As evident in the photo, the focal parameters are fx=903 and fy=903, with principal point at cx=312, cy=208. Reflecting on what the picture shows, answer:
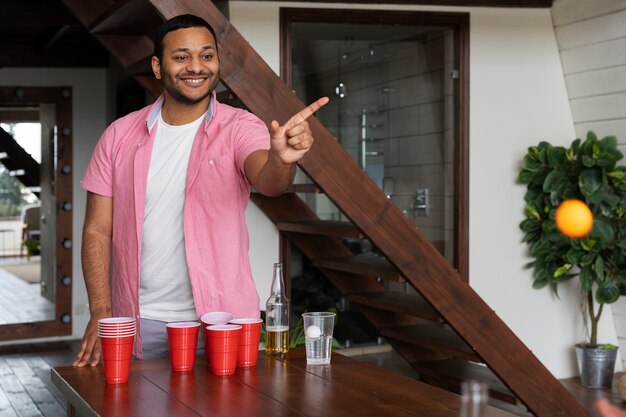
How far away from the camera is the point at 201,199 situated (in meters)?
2.47

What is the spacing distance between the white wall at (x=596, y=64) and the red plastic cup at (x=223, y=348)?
3896 millimetres

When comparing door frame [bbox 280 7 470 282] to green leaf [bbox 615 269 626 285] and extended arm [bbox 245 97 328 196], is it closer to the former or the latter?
green leaf [bbox 615 269 626 285]

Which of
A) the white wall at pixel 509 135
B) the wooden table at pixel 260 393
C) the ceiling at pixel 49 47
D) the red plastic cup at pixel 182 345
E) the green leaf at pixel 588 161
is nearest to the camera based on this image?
the wooden table at pixel 260 393

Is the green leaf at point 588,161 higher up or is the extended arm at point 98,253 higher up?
the green leaf at point 588,161

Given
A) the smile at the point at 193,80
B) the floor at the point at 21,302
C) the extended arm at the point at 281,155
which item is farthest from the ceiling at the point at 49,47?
the extended arm at the point at 281,155

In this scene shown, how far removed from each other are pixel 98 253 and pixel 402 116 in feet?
10.8

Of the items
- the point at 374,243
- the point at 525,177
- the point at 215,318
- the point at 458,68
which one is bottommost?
the point at 215,318

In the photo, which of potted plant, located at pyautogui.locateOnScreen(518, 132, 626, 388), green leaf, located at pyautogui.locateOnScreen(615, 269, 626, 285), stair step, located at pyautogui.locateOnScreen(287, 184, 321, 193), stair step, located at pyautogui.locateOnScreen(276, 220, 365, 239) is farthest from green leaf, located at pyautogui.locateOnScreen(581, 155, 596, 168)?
stair step, located at pyautogui.locateOnScreen(287, 184, 321, 193)

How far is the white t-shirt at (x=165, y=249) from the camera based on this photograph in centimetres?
249

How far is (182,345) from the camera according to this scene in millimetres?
2113

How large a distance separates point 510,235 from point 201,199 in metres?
3.56

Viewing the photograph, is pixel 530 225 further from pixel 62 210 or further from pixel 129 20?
pixel 62 210

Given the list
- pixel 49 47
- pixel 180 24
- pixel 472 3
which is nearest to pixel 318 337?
pixel 180 24

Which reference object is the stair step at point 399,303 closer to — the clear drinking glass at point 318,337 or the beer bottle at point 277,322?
the beer bottle at point 277,322
